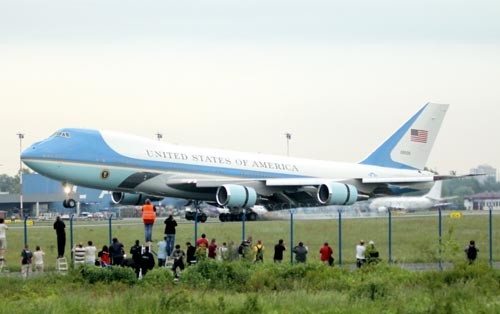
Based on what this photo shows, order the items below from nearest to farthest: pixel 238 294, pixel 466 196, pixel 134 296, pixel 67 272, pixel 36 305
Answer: pixel 36 305, pixel 134 296, pixel 238 294, pixel 67 272, pixel 466 196

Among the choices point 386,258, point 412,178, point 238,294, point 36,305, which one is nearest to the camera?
point 36,305

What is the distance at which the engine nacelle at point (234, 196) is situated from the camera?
54.8 meters

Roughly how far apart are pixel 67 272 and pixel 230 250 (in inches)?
184

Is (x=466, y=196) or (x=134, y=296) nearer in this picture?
(x=134, y=296)

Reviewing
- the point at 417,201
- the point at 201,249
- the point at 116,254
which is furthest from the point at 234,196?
the point at 201,249

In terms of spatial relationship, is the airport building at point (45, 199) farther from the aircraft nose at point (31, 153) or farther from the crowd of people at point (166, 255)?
the crowd of people at point (166, 255)

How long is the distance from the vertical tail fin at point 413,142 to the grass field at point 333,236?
42.1 feet

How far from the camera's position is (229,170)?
5828 centimetres

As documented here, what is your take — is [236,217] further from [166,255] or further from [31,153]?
[166,255]

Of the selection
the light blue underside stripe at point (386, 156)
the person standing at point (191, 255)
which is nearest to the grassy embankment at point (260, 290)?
the person standing at point (191, 255)

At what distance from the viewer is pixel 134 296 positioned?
2300 centimetres

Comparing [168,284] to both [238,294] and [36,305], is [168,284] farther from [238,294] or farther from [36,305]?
[36,305]

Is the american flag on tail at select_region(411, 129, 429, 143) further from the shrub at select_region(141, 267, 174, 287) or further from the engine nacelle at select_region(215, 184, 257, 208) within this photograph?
the shrub at select_region(141, 267, 174, 287)

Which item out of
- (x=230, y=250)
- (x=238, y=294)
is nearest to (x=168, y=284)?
(x=238, y=294)
